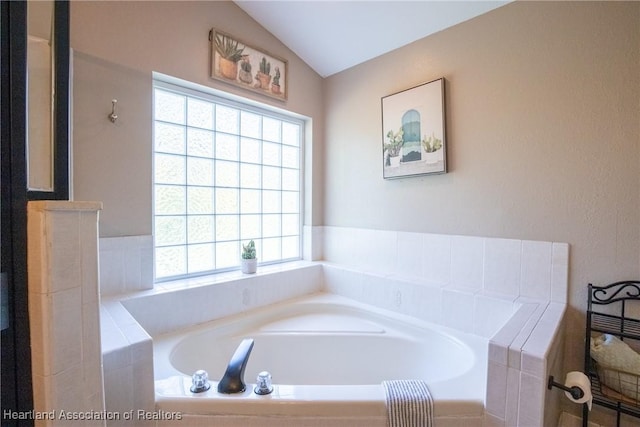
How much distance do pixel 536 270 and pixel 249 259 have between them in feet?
6.18

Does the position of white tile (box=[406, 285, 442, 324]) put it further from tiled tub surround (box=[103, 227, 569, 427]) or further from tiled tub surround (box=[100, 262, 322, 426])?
tiled tub surround (box=[100, 262, 322, 426])

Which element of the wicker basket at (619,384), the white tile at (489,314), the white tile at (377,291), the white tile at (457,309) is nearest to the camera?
the wicker basket at (619,384)

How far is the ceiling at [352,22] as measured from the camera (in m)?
1.92

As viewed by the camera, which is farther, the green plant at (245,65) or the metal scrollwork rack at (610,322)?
the green plant at (245,65)

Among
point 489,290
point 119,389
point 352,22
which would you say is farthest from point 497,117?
point 119,389

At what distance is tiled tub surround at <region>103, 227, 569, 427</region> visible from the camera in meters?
1.11

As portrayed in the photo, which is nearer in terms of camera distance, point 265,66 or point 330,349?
point 330,349

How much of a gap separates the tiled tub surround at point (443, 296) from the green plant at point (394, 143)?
0.63 metres

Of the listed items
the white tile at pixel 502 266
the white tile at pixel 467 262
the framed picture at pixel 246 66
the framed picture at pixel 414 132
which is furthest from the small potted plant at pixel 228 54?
the white tile at pixel 502 266

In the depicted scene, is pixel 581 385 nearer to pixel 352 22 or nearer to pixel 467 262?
pixel 467 262

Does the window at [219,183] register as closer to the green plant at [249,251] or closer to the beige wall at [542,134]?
the green plant at [249,251]

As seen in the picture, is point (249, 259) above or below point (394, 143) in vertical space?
below

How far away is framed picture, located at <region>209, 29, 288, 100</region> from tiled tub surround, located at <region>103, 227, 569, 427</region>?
4.45 feet

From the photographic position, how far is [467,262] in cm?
196
